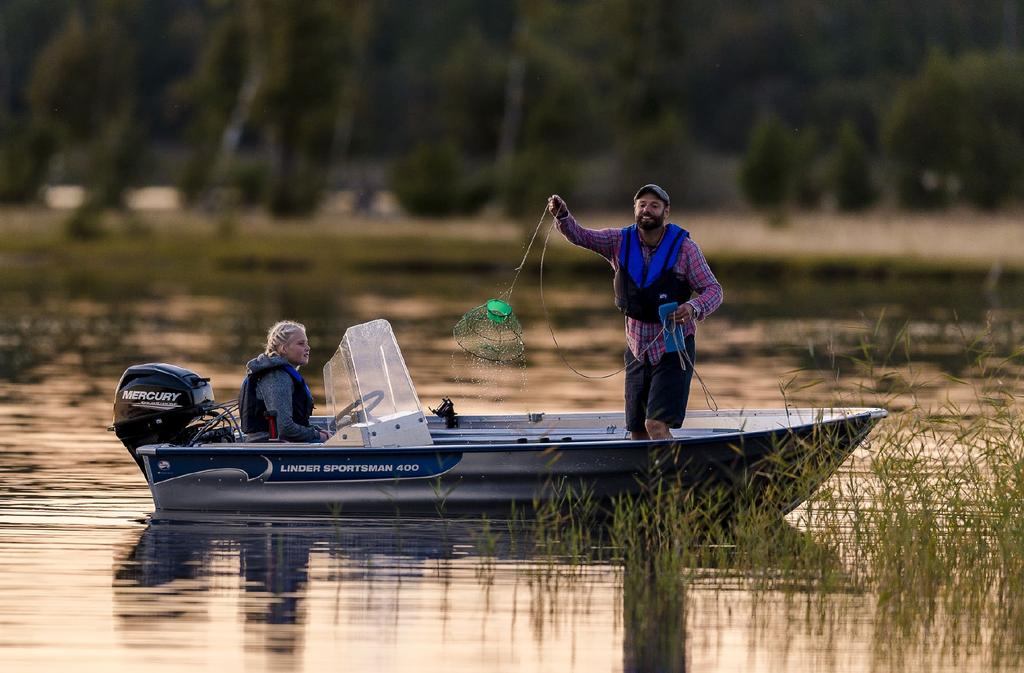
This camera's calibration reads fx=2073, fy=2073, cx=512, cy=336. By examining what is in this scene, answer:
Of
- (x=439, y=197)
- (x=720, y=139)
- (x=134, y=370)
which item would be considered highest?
(x=720, y=139)

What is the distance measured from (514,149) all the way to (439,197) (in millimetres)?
12651

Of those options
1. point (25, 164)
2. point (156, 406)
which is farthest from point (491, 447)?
point (25, 164)

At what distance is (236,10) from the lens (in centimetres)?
7788

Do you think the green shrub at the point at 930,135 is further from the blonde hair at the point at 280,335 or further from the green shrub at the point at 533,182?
the blonde hair at the point at 280,335

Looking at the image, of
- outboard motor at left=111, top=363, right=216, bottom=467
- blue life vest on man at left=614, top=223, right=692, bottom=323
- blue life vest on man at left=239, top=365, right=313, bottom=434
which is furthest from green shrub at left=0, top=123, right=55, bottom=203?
blue life vest on man at left=614, top=223, right=692, bottom=323

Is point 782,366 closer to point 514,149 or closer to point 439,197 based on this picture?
point 439,197

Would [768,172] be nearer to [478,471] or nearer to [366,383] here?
[366,383]

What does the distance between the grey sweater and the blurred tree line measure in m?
47.8

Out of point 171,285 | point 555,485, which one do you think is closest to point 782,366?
point 555,485

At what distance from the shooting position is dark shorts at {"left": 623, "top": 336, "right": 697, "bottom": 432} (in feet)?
44.9

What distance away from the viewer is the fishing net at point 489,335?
14.3 meters

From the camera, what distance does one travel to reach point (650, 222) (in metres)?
13.5

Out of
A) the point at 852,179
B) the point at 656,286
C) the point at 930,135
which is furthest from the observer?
the point at 930,135

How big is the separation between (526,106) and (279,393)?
6551 centimetres
